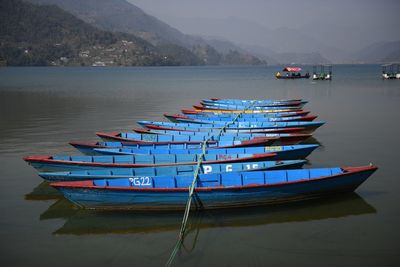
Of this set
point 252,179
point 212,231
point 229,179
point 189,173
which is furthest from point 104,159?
point 252,179

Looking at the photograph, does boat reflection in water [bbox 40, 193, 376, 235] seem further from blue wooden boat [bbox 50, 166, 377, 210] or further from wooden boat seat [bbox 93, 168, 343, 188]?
wooden boat seat [bbox 93, 168, 343, 188]

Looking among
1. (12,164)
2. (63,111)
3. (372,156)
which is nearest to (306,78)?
(63,111)

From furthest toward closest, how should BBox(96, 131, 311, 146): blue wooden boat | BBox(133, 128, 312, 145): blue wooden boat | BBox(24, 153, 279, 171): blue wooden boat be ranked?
BBox(133, 128, 312, 145): blue wooden boat < BBox(96, 131, 311, 146): blue wooden boat < BBox(24, 153, 279, 171): blue wooden boat

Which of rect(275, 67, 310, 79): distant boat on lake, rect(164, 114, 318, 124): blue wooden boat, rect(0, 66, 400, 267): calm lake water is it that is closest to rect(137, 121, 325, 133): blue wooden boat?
rect(164, 114, 318, 124): blue wooden boat

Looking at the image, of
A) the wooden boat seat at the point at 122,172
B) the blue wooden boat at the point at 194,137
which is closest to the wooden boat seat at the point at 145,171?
the wooden boat seat at the point at 122,172

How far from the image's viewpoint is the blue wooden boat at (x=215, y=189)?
13383mm

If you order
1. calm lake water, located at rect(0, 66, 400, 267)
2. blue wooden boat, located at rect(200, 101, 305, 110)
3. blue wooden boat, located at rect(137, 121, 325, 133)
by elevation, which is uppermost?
blue wooden boat, located at rect(200, 101, 305, 110)

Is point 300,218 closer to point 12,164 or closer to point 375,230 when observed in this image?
point 375,230

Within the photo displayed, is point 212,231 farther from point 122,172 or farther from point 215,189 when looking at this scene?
point 122,172

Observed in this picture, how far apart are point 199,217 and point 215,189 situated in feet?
3.85

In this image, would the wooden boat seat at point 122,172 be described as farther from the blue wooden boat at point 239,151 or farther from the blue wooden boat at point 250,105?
the blue wooden boat at point 250,105

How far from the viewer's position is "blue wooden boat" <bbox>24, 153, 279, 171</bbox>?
16031mm

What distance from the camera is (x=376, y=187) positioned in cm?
1658

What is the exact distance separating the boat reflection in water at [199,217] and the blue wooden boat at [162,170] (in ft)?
4.14
